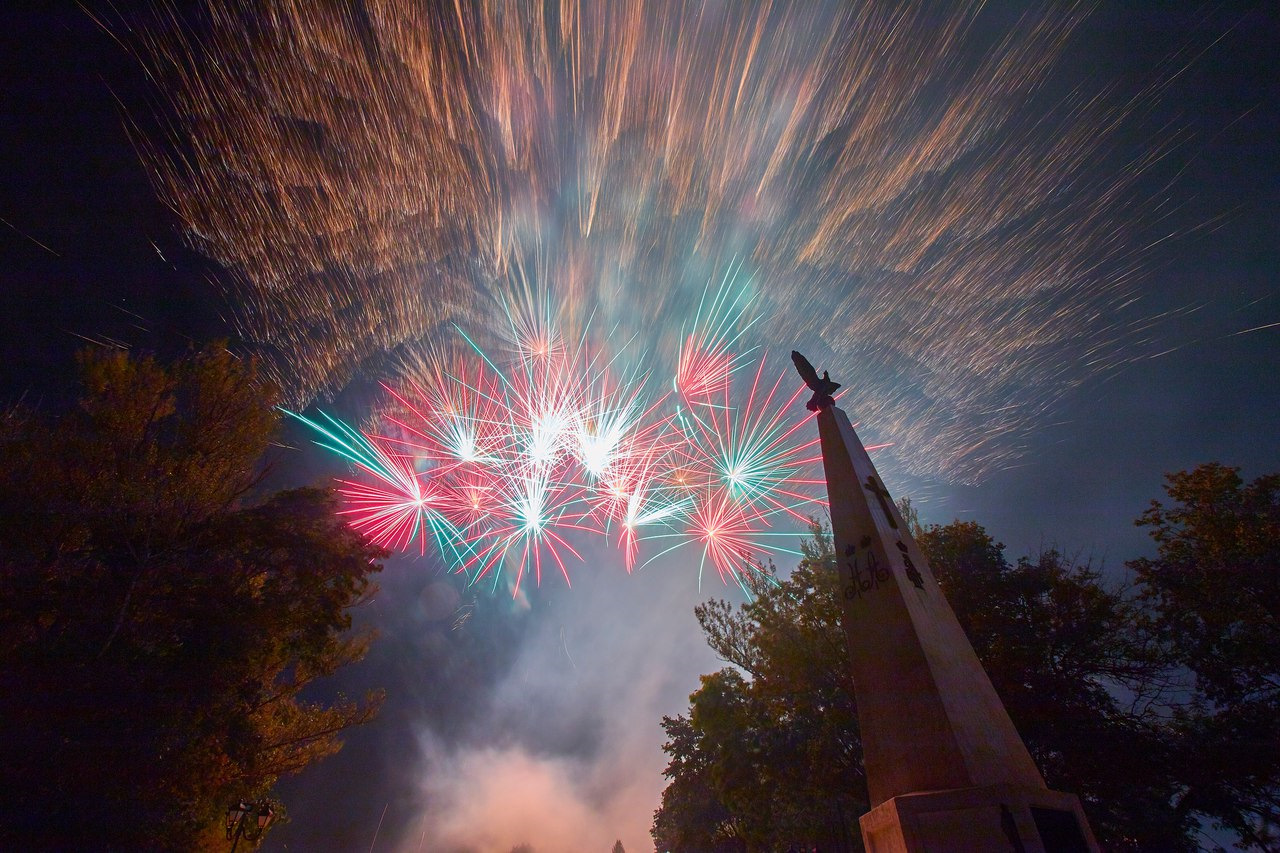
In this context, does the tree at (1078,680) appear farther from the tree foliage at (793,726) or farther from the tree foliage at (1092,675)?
the tree foliage at (793,726)

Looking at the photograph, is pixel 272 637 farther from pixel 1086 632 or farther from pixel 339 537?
pixel 1086 632

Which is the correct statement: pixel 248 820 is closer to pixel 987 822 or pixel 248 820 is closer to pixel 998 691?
→ pixel 987 822

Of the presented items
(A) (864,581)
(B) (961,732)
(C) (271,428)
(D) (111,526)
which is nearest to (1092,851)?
(B) (961,732)

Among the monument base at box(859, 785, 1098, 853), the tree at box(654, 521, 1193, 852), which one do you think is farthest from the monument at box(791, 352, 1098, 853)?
the tree at box(654, 521, 1193, 852)

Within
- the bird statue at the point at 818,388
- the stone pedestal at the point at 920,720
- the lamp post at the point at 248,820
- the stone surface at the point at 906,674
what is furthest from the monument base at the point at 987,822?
the lamp post at the point at 248,820

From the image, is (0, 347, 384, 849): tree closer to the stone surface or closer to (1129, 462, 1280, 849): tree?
the stone surface

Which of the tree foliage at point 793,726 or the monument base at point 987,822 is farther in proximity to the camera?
the tree foliage at point 793,726
